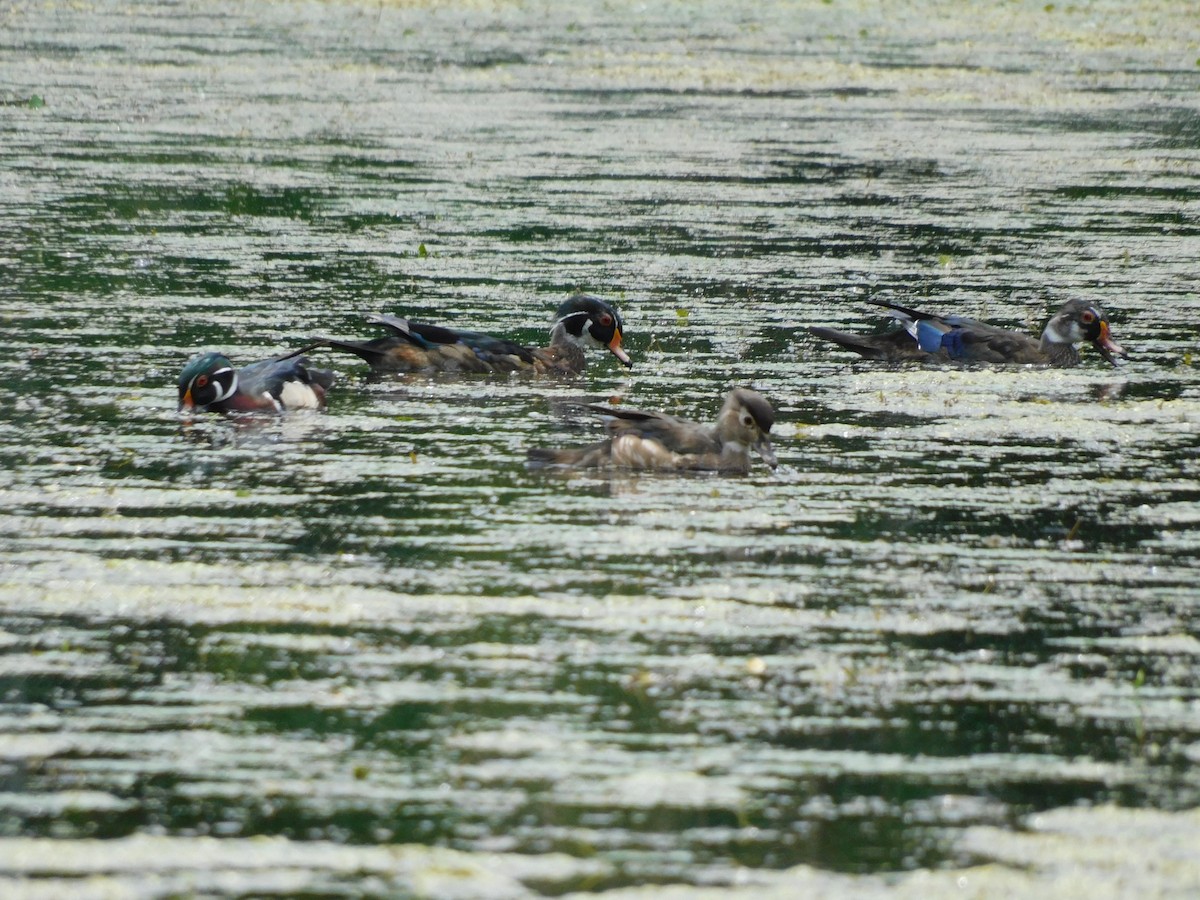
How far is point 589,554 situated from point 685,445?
1802 mm

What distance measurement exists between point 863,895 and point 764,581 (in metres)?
2.74

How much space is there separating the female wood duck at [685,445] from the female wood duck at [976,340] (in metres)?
3.34

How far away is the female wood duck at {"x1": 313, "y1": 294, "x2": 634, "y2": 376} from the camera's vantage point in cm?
1249

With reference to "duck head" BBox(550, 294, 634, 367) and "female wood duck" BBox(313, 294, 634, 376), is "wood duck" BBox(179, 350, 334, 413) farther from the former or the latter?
"duck head" BBox(550, 294, 634, 367)

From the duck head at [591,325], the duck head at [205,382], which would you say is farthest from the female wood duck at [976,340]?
the duck head at [205,382]

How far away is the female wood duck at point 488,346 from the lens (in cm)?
1249

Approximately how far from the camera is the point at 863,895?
5281mm

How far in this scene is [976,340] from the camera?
1319 centimetres

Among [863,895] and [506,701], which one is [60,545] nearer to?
[506,701]

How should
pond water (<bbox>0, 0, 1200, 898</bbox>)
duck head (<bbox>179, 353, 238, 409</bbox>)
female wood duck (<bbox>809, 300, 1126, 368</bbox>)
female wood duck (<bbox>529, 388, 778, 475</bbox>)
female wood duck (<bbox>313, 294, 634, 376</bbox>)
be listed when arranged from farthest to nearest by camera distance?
female wood duck (<bbox>809, 300, 1126, 368</bbox>), female wood duck (<bbox>313, 294, 634, 376</bbox>), duck head (<bbox>179, 353, 238, 409</bbox>), female wood duck (<bbox>529, 388, 778, 475</bbox>), pond water (<bbox>0, 0, 1200, 898</bbox>)

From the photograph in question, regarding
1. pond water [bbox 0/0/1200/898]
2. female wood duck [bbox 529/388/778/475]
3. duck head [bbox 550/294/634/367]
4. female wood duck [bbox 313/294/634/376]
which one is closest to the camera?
pond water [bbox 0/0/1200/898]

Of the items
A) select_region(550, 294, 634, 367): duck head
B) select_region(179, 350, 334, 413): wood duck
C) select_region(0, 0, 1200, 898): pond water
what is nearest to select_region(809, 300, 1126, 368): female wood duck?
select_region(0, 0, 1200, 898): pond water

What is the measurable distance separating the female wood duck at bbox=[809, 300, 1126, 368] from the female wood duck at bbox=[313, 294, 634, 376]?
1402mm

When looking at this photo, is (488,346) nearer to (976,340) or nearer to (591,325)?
(591,325)
